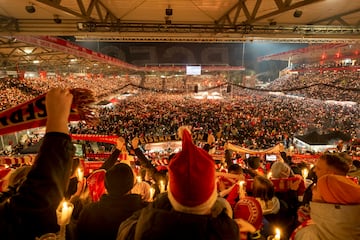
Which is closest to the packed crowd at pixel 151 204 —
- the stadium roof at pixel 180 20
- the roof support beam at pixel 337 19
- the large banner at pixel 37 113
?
the large banner at pixel 37 113

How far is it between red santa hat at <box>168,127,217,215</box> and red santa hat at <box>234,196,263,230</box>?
1059mm

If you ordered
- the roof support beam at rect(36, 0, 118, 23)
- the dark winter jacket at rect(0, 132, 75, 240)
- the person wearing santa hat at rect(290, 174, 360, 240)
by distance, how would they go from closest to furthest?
the dark winter jacket at rect(0, 132, 75, 240)
the person wearing santa hat at rect(290, 174, 360, 240)
the roof support beam at rect(36, 0, 118, 23)

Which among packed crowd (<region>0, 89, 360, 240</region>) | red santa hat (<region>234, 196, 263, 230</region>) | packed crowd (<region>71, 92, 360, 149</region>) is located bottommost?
→ packed crowd (<region>71, 92, 360, 149</region>)

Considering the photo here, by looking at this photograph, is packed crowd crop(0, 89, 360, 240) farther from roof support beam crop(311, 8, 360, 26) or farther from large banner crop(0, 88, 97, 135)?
roof support beam crop(311, 8, 360, 26)

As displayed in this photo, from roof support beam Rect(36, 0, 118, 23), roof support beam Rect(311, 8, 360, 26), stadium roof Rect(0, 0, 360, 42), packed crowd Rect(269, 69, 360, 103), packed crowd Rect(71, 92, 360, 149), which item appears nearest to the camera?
roof support beam Rect(36, 0, 118, 23)

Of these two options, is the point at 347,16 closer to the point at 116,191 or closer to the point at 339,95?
the point at 116,191

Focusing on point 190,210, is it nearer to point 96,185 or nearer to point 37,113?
point 37,113

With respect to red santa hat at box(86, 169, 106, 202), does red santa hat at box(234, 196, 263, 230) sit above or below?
above

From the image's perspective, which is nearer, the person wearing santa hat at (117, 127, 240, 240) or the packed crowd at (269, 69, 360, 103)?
the person wearing santa hat at (117, 127, 240, 240)

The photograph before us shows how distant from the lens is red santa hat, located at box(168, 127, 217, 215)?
3.21ft

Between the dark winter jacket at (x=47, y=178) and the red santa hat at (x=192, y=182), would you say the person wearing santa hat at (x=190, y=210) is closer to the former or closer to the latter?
the red santa hat at (x=192, y=182)

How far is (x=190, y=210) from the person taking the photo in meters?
0.98

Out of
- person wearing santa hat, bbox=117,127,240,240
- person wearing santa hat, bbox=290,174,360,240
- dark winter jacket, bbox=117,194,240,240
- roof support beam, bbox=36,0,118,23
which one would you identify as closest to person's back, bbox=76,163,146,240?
person wearing santa hat, bbox=117,127,240,240

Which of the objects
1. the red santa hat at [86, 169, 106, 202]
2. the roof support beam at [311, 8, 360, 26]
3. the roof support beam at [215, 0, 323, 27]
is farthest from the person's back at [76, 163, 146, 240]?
the roof support beam at [311, 8, 360, 26]
